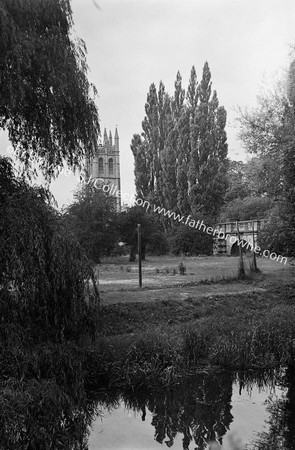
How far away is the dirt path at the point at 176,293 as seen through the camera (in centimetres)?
1145

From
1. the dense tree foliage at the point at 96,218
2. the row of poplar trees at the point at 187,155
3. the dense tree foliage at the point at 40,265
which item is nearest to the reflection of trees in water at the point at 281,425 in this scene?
the dense tree foliage at the point at 40,265

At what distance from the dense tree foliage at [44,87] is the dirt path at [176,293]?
4670 mm

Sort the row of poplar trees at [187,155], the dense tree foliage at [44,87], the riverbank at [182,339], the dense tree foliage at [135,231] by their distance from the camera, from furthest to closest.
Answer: the row of poplar trees at [187,155]
the dense tree foliage at [135,231]
the riverbank at [182,339]
the dense tree foliage at [44,87]

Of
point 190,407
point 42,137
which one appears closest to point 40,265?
point 42,137

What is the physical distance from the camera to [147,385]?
698 centimetres

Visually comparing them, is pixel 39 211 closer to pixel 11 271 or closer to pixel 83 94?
pixel 11 271

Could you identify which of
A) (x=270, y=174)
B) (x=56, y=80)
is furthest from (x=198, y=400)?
(x=270, y=174)

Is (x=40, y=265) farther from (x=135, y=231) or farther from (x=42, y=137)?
(x=135, y=231)

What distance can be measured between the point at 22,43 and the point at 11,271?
9.76 ft

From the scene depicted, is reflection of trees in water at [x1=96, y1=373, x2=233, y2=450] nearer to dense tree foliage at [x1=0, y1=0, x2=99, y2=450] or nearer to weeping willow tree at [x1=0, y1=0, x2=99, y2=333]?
dense tree foliage at [x1=0, y1=0, x2=99, y2=450]

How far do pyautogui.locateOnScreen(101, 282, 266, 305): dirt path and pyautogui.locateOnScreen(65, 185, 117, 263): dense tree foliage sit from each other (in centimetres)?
1363

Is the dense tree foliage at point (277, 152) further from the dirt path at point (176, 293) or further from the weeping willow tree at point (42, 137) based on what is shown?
the weeping willow tree at point (42, 137)

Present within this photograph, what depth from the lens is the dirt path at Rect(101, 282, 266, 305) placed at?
37.6ft

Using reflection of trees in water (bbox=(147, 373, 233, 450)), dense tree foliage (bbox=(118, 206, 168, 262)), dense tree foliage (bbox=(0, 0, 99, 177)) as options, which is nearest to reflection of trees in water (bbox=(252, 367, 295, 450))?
reflection of trees in water (bbox=(147, 373, 233, 450))
